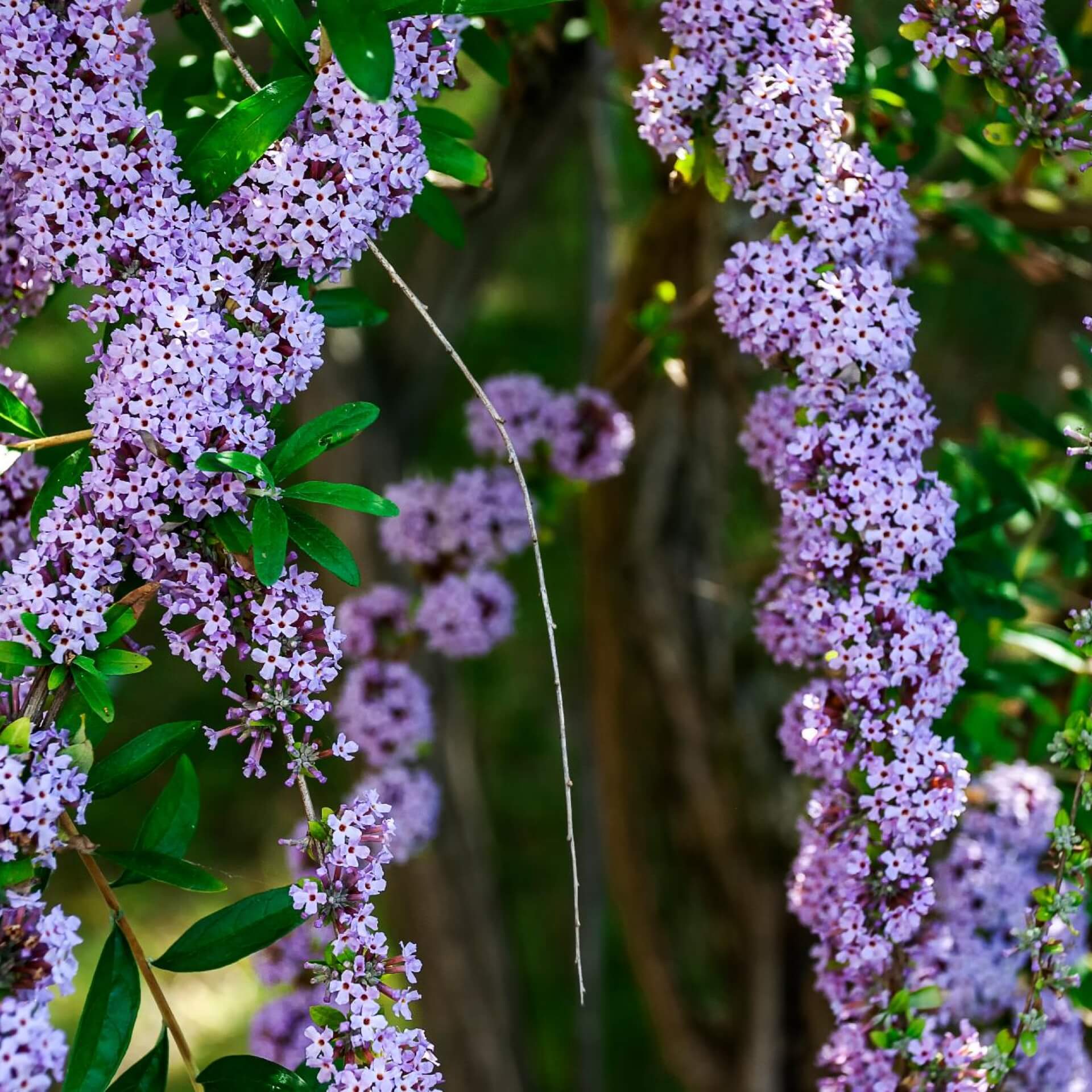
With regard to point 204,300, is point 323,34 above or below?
above

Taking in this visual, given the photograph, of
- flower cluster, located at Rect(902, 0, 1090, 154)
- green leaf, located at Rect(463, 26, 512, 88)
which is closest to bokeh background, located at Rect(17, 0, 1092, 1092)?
green leaf, located at Rect(463, 26, 512, 88)

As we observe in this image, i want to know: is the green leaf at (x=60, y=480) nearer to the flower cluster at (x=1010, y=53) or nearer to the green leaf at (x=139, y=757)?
→ the green leaf at (x=139, y=757)

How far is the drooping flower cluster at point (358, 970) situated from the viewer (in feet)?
3.88

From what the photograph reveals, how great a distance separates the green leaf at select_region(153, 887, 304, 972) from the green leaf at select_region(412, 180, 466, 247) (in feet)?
2.88

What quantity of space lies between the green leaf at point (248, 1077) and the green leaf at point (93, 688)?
409 millimetres

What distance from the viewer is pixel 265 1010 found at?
2031mm

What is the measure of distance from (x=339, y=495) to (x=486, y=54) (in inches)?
33.0

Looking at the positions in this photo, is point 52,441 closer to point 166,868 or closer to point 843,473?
point 166,868

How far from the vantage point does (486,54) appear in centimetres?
175

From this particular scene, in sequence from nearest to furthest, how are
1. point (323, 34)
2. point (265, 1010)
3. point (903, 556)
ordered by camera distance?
1. point (323, 34)
2. point (903, 556)
3. point (265, 1010)

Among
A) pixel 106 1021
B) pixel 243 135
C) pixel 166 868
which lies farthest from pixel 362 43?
pixel 106 1021

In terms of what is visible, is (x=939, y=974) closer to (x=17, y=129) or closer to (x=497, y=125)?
(x=17, y=129)

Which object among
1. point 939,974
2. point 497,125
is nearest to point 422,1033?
point 939,974

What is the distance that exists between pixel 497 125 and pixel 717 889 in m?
1.88
